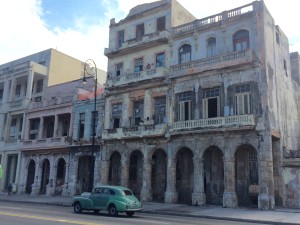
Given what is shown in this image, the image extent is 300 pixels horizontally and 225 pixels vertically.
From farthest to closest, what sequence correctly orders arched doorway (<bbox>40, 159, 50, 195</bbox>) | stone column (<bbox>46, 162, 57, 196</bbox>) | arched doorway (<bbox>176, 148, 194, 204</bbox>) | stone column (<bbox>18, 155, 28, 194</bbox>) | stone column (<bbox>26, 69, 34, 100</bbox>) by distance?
stone column (<bbox>26, 69, 34, 100</bbox>)
stone column (<bbox>18, 155, 28, 194</bbox>)
arched doorway (<bbox>40, 159, 50, 195</bbox>)
stone column (<bbox>46, 162, 57, 196</bbox>)
arched doorway (<bbox>176, 148, 194, 204</bbox>)

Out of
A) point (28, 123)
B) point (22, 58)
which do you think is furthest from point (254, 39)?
point (22, 58)

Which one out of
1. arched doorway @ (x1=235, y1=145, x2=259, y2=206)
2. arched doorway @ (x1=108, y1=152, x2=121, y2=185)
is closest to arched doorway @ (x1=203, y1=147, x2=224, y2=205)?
arched doorway @ (x1=235, y1=145, x2=259, y2=206)

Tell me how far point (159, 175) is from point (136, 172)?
256cm

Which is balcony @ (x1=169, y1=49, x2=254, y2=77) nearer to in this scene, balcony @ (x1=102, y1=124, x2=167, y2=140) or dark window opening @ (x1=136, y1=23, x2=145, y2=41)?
balcony @ (x1=102, y1=124, x2=167, y2=140)

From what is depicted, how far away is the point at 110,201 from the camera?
692 inches

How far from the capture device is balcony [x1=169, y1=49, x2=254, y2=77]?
947 inches

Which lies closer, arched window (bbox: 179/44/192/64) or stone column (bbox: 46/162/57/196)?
arched window (bbox: 179/44/192/64)

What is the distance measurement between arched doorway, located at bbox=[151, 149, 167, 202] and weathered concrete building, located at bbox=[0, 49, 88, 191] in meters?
17.3

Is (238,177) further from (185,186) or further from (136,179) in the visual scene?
(136,179)

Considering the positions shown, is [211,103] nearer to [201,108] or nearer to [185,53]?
[201,108]

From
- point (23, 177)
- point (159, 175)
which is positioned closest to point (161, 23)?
point (159, 175)

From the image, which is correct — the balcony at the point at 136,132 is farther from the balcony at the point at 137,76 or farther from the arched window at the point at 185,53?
the arched window at the point at 185,53

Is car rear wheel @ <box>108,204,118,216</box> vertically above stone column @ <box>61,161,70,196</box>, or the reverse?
stone column @ <box>61,161,70,196</box>

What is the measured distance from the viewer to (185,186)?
26938 mm
